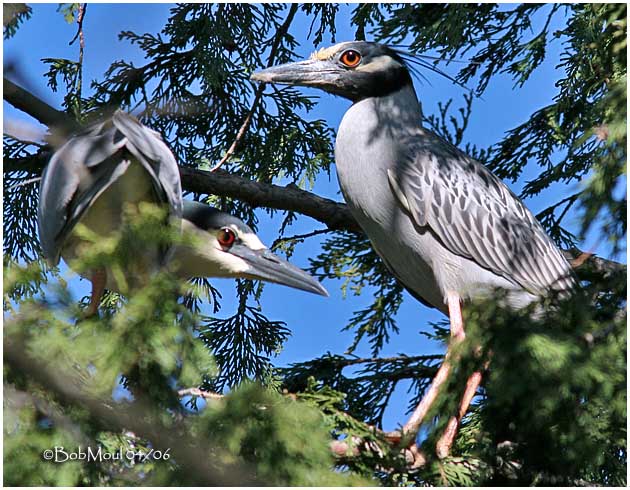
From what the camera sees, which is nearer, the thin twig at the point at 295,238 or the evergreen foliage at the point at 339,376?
the evergreen foliage at the point at 339,376

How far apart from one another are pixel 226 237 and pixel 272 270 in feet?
0.73

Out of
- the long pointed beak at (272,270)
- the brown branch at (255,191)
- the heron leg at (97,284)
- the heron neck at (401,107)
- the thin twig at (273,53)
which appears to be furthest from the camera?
the thin twig at (273,53)

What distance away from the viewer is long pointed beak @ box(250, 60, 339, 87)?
369 cm

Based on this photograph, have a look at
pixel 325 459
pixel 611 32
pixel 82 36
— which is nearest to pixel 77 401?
pixel 325 459

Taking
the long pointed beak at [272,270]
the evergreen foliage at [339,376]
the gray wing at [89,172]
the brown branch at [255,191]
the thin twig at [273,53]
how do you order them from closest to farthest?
the evergreen foliage at [339,376]
the gray wing at [89,172]
the long pointed beak at [272,270]
the brown branch at [255,191]
the thin twig at [273,53]

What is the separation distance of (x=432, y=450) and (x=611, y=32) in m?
1.54

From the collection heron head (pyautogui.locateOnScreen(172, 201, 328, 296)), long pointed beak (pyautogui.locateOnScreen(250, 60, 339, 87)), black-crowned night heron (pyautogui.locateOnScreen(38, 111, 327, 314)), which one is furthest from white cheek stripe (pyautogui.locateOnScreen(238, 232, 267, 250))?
long pointed beak (pyautogui.locateOnScreen(250, 60, 339, 87))

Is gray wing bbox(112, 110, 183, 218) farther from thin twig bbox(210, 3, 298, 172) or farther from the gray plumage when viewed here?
thin twig bbox(210, 3, 298, 172)

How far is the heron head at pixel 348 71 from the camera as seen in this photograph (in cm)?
371

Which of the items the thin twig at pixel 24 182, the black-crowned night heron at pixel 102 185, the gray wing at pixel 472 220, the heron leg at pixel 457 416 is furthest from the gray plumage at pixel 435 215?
the thin twig at pixel 24 182

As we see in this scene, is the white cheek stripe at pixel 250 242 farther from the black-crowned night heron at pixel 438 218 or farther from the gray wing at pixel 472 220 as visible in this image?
the gray wing at pixel 472 220

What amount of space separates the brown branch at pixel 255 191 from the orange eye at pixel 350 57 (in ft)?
1.90

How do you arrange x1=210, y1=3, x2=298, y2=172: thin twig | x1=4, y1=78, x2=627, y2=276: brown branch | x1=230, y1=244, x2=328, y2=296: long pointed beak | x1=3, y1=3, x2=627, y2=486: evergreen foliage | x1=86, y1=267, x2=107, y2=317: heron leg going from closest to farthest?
1. x1=3, y1=3, x2=627, y2=486: evergreen foliage
2. x1=86, y1=267, x2=107, y2=317: heron leg
3. x1=230, y1=244, x2=328, y2=296: long pointed beak
4. x1=4, y1=78, x2=627, y2=276: brown branch
5. x1=210, y1=3, x2=298, y2=172: thin twig

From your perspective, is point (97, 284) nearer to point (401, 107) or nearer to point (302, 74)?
point (302, 74)
